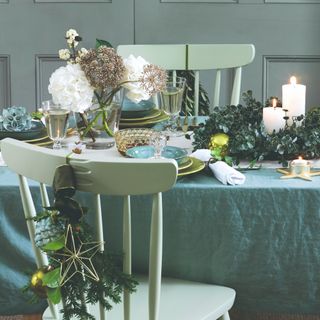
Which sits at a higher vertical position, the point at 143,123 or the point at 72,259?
the point at 143,123

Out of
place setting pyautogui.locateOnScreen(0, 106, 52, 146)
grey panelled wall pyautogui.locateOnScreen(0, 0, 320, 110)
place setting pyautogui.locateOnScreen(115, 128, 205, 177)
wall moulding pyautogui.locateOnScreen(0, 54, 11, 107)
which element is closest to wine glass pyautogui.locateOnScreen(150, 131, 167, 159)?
place setting pyautogui.locateOnScreen(115, 128, 205, 177)

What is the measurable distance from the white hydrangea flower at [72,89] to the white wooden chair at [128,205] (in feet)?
0.85

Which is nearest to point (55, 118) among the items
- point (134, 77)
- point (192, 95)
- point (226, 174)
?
point (134, 77)

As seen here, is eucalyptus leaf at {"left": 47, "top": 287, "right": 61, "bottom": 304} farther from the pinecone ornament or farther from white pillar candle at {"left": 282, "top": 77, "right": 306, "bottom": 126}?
white pillar candle at {"left": 282, "top": 77, "right": 306, "bottom": 126}

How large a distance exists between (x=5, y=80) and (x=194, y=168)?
179 centimetres

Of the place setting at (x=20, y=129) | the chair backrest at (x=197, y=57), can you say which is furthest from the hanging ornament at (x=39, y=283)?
the chair backrest at (x=197, y=57)

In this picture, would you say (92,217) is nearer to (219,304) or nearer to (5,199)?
(5,199)

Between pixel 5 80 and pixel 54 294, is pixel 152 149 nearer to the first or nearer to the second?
pixel 54 294

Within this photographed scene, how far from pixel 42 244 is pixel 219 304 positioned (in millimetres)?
485

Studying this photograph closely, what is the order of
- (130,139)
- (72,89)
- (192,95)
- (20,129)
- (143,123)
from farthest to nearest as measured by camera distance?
(192,95) → (143,123) → (20,129) → (130,139) → (72,89)

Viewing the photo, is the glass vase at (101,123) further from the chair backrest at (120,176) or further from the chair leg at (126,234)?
the chair leg at (126,234)

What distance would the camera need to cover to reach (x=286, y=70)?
3270 millimetres

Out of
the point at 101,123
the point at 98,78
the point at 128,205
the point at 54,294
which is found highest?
the point at 98,78

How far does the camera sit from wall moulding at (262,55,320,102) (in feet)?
10.7
